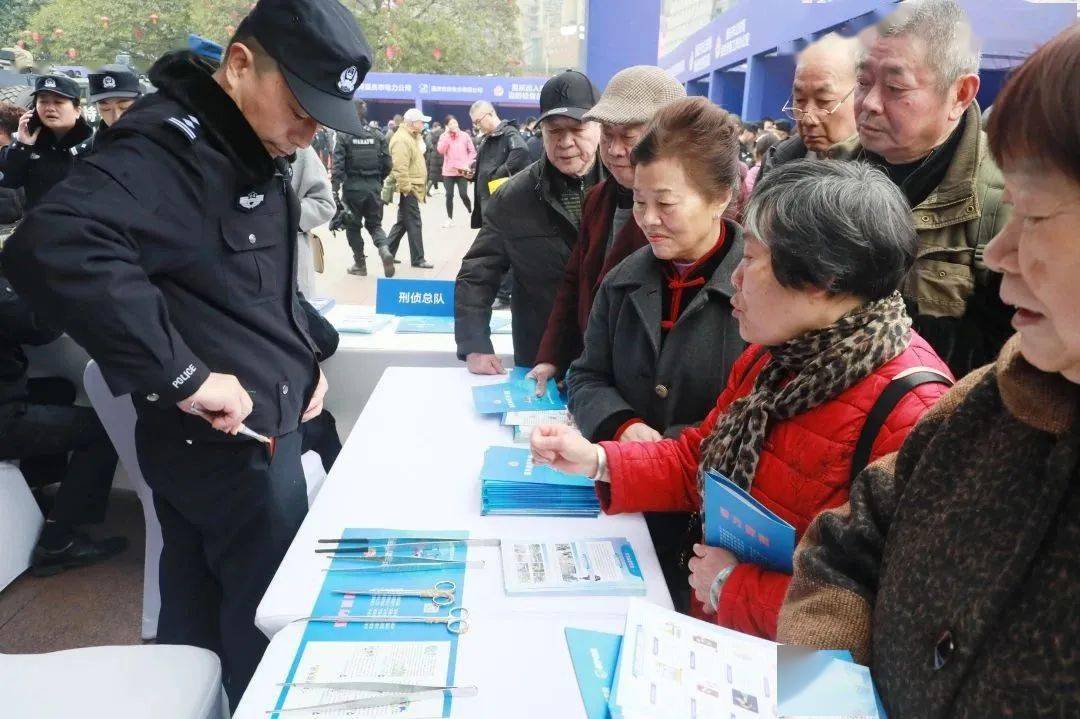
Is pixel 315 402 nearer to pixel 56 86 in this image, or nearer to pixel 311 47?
pixel 311 47

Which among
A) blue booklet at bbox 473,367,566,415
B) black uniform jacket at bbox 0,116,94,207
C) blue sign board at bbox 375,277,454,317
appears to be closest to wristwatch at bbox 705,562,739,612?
blue booklet at bbox 473,367,566,415

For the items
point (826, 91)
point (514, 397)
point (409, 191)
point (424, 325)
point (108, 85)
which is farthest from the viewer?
point (409, 191)

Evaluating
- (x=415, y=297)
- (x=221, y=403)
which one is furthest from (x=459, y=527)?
(x=415, y=297)

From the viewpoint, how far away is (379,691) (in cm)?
93

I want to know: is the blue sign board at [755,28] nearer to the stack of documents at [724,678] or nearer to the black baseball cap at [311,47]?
the black baseball cap at [311,47]

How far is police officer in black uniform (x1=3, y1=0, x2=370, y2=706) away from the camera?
129cm

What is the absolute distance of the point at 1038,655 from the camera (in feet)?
2.13

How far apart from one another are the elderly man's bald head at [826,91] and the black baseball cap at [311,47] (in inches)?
60.5

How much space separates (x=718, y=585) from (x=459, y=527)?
0.51 metres

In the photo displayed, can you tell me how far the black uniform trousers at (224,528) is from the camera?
1606 mm

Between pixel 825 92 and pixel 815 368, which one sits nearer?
pixel 815 368

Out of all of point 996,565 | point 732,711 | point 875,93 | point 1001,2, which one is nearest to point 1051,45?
point 996,565

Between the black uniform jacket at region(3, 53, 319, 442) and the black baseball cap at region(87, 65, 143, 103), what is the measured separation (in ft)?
10.4

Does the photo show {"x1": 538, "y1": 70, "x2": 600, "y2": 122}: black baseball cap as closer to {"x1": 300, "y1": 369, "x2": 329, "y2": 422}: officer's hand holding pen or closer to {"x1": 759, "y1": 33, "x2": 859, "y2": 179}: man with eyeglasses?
{"x1": 759, "y1": 33, "x2": 859, "y2": 179}: man with eyeglasses
